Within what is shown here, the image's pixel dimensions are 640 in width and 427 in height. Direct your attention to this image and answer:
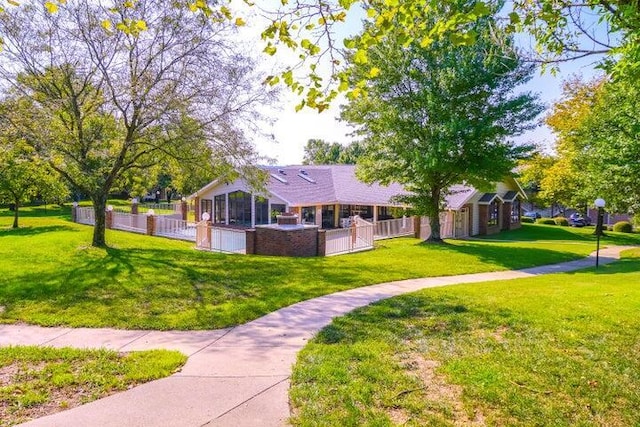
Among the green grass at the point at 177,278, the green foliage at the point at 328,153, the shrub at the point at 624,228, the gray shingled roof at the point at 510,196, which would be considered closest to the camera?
the green grass at the point at 177,278

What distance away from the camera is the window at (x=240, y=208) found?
28500 millimetres

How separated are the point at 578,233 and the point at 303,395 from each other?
32553 mm

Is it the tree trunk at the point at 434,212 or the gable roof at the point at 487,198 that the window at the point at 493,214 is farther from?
the tree trunk at the point at 434,212

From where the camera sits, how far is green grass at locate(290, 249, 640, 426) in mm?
4020

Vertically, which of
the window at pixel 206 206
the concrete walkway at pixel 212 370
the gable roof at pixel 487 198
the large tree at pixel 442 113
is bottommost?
the concrete walkway at pixel 212 370

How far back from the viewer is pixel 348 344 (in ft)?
19.8

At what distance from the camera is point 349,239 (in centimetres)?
1811

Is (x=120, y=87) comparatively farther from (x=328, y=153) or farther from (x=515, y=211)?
(x=328, y=153)

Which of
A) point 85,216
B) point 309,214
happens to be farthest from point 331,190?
point 85,216

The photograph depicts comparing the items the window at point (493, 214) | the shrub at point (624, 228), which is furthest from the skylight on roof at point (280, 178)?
the shrub at point (624, 228)

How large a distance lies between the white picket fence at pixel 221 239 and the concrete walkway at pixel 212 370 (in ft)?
32.0

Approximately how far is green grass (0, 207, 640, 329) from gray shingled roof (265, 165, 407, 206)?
33.0 feet

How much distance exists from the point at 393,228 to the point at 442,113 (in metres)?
7.33

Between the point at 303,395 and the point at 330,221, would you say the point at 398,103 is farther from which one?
the point at 303,395
